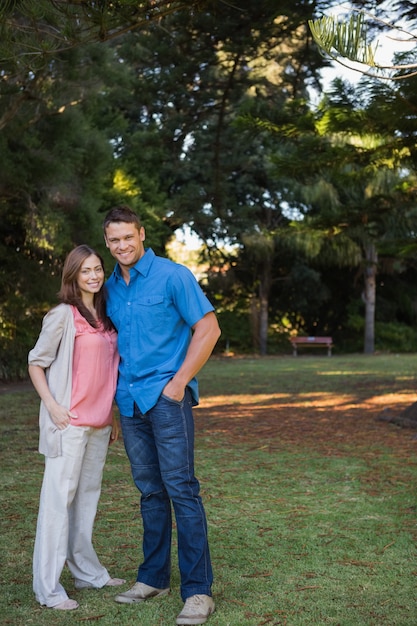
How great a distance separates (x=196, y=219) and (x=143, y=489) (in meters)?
19.6

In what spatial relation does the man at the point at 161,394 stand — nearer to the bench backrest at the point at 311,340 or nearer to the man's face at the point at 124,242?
the man's face at the point at 124,242

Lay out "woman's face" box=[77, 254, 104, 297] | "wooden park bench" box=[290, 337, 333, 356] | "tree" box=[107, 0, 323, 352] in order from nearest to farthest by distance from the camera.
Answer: "woman's face" box=[77, 254, 104, 297] < "tree" box=[107, 0, 323, 352] < "wooden park bench" box=[290, 337, 333, 356]

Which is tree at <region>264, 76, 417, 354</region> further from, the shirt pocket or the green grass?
the shirt pocket

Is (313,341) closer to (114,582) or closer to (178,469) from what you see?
(114,582)

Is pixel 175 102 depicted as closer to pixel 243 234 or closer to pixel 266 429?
pixel 266 429

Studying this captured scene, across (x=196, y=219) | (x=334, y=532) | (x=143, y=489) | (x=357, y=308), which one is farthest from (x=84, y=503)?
(x=357, y=308)

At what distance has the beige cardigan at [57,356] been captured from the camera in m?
3.82

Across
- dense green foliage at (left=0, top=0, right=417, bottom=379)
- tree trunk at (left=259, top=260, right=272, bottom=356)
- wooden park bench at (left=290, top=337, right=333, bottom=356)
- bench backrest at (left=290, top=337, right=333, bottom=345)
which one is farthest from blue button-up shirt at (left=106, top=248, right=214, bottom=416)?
bench backrest at (left=290, top=337, right=333, bottom=345)

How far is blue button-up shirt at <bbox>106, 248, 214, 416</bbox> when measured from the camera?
367 cm

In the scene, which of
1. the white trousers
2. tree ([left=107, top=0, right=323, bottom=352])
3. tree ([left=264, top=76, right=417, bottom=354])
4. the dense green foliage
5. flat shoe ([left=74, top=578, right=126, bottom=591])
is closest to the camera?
the white trousers

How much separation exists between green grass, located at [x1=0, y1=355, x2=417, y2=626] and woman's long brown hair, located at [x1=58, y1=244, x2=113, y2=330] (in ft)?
Result: 4.37

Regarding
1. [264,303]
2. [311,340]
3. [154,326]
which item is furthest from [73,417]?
[311,340]

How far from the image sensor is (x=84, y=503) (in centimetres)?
399

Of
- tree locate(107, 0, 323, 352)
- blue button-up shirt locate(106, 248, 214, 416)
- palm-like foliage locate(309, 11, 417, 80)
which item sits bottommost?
blue button-up shirt locate(106, 248, 214, 416)
